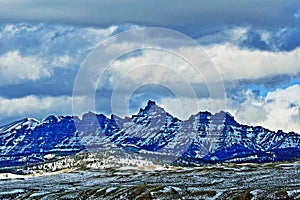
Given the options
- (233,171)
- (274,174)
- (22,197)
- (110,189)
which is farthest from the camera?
(233,171)

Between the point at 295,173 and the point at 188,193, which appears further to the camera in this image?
the point at 295,173

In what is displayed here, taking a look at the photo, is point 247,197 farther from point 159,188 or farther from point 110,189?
point 110,189

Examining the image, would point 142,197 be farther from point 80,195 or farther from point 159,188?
point 80,195

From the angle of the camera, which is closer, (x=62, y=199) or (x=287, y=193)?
(x=287, y=193)

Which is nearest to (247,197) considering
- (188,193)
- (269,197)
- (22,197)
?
(269,197)

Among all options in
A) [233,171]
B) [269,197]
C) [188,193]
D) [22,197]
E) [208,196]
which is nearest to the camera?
[269,197]

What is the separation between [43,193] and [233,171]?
59.1 m

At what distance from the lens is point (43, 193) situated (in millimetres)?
164250

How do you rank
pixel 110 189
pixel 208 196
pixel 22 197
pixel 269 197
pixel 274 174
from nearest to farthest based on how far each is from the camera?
pixel 269 197 → pixel 208 196 → pixel 110 189 → pixel 22 197 → pixel 274 174

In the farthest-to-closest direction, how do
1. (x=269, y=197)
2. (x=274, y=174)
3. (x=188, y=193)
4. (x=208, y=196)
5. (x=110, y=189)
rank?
(x=274, y=174)
(x=110, y=189)
(x=188, y=193)
(x=208, y=196)
(x=269, y=197)

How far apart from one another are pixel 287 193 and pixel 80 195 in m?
53.9

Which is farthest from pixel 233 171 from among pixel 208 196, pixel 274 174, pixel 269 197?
pixel 269 197

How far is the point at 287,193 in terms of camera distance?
109812mm

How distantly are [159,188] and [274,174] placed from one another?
46.3m
